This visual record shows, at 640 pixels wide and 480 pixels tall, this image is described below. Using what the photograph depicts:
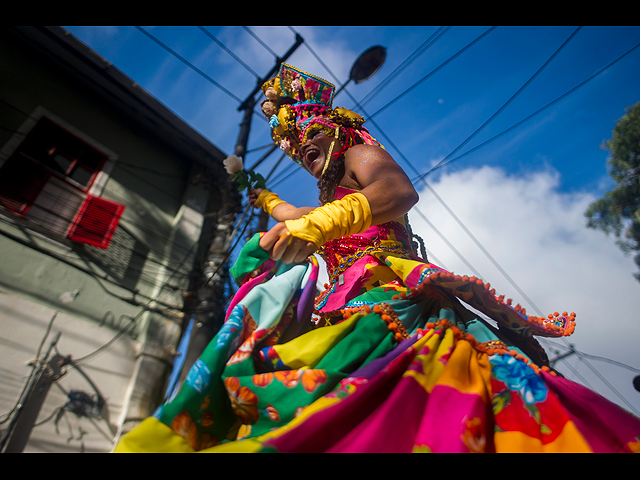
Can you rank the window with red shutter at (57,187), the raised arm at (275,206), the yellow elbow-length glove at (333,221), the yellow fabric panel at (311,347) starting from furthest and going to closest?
the window with red shutter at (57,187), the raised arm at (275,206), the yellow elbow-length glove at (333,221), the yellow fabric panel at (311,347)

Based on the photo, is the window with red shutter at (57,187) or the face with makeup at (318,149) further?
the window with red shutter at (57,187)

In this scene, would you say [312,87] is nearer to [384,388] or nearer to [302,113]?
[302,113]

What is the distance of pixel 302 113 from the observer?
6.89 feet

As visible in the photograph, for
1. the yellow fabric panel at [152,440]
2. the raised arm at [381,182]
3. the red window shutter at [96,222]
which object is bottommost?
the yellow fabric panel at [152,440]

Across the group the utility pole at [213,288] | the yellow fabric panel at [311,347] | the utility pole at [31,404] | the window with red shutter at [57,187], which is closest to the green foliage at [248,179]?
the yellow fabric panel at [311,347]

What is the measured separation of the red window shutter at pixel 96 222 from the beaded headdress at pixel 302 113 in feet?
14.5

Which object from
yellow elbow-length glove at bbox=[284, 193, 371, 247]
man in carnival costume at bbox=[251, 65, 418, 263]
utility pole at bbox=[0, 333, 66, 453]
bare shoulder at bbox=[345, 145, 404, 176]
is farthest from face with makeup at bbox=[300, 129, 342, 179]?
utility pole at bbox=[0, 333, 66, 453]

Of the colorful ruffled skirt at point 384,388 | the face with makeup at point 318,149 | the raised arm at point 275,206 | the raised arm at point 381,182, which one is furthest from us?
the face with makeup at point 318,149

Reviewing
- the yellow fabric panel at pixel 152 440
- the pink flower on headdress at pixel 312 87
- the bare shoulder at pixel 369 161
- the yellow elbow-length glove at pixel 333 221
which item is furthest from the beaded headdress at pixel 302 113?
the yellow fabric panel at pixel 152 440

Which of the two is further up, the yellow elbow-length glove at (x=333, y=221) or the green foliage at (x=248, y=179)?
the green foliage at (x=248, y=179)

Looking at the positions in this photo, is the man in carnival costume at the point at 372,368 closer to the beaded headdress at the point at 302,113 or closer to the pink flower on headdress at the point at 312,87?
the beaded headdress at the point at 302,113

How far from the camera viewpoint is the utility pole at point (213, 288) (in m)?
4.96

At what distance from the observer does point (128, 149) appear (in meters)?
6.41

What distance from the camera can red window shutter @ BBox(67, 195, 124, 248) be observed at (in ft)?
17.1
